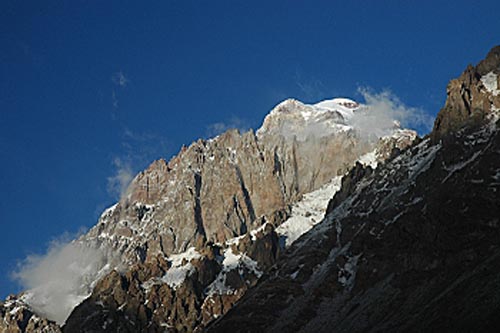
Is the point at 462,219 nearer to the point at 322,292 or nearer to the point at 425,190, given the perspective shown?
the point at 425,190

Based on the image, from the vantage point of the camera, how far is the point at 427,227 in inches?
6767

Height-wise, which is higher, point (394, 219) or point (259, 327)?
point (394, 219)

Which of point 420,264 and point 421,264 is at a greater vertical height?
point 420,264

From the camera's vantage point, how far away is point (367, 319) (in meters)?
150

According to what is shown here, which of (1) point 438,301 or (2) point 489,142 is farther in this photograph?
(2) point 489,142

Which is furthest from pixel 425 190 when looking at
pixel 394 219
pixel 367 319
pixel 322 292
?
pixel 367 319

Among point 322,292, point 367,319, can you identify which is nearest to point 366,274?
point 322,292

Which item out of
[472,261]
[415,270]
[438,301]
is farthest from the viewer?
[415,270]

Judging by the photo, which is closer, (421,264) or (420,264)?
(421,264)

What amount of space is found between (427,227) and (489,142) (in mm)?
31155

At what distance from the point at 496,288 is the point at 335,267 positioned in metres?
84.4

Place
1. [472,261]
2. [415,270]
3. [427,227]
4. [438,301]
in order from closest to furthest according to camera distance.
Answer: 1. [438,301]
2. [472,261]
3. [415,270]
4. [427,227]

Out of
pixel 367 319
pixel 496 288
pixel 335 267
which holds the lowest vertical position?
pixel 496 288

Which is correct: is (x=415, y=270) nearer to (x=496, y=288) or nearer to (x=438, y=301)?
(x=438, y=301)
